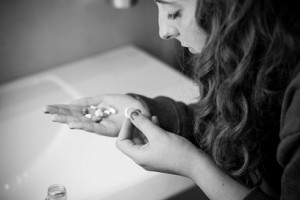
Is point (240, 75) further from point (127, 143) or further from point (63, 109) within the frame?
point (63, 109)

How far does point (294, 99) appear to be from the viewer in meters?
0.52

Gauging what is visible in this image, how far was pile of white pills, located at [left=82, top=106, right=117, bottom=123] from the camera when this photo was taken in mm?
728

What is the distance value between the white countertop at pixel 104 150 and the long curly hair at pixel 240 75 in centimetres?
10

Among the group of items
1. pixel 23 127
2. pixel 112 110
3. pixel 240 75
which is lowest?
pixel 23 127

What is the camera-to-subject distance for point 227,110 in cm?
61

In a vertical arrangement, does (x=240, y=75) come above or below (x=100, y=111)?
above

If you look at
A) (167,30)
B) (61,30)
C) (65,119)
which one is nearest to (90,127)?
(65,119)

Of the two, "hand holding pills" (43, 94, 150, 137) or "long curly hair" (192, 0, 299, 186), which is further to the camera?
"hand holding pills" (43, 94, 150, 137)

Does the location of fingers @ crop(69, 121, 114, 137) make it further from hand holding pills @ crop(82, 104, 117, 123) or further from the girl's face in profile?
the girl's face in profile

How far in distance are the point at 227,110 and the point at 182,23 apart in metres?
0.16

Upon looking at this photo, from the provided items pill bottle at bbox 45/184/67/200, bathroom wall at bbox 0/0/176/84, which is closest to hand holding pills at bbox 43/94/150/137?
pill bottle at bbox 45/184/67/200

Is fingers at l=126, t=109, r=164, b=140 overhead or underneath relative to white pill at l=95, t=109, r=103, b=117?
overhead

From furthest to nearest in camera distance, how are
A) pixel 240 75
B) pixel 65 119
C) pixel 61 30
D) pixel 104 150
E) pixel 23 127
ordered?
1. pixel 61 30
2. pixel 23 127
3. pixel 104 150
4. pixel 65 119
5. pixel 240 75

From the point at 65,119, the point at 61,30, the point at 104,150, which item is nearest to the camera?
the point at 65,119
